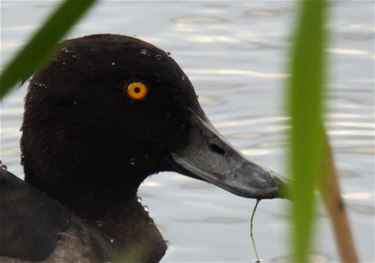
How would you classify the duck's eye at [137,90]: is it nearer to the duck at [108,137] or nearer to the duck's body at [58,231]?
the duck at [108,137]

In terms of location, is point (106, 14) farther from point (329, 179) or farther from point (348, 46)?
point (329, 179)

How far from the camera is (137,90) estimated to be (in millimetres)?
5418

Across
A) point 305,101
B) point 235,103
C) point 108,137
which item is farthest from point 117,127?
point 305,101

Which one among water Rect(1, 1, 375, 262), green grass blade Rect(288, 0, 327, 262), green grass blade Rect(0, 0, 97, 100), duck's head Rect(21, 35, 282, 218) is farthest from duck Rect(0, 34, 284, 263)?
green grass blade Rect(288, 0, 327, 262)

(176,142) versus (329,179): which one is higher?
(329,179)

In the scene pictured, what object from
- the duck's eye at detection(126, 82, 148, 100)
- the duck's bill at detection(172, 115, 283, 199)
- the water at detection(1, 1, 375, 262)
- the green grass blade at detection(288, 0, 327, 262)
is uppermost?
the green grass blade at detection(288, 0, 327, 262)

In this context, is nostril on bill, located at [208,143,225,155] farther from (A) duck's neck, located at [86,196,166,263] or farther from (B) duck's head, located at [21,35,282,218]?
(A) duck's neck, located at [86,196,166,263]

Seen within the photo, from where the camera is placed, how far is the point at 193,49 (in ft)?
30.6

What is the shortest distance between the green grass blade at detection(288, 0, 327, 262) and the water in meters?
4.05

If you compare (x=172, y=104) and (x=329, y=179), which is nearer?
(x=329, y=179)

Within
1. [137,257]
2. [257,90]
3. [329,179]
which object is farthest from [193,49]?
[329,179]

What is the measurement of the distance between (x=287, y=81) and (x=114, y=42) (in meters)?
4.35

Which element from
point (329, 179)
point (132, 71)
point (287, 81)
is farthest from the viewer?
point (132, 71)

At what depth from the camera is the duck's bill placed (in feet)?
18.0
